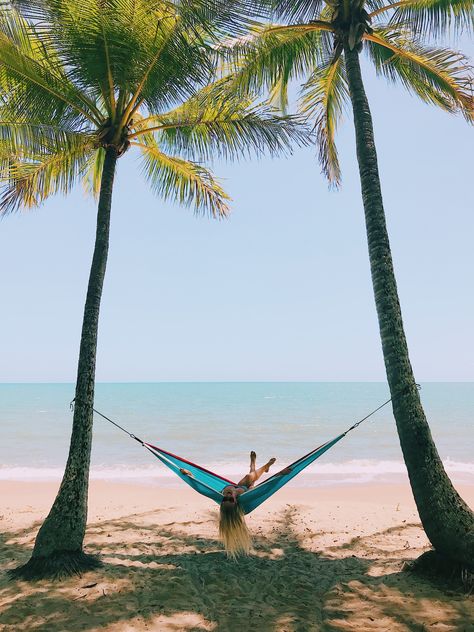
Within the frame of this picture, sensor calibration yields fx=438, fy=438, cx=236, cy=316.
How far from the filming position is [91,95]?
12.4ft

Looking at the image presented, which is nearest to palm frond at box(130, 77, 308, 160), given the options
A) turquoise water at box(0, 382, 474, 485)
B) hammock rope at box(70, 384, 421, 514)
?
hammock rope at box(70, 384, 421, 514)

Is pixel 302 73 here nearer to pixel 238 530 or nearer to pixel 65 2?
pixel 65 2

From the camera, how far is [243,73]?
13.9ft

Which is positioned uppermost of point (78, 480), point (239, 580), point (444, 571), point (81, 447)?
point (81, 447)

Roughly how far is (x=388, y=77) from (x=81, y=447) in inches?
179

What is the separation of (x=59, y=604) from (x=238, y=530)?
1.20 metres

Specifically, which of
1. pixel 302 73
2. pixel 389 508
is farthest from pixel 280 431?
pixel 302 73

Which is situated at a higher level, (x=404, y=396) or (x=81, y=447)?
(x=404, y=396)

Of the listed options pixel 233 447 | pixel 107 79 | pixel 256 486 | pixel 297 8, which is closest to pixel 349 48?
pixel 297 8

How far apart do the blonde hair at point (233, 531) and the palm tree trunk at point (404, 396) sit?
1.21m

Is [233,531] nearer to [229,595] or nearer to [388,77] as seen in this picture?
[229,595]

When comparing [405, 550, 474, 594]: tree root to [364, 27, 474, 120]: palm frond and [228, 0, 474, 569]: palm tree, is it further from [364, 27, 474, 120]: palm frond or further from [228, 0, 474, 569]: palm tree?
[364, 27, 474, 120]: palm frond

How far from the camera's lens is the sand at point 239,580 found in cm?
231

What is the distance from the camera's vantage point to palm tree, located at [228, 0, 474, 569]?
8.87 feet
